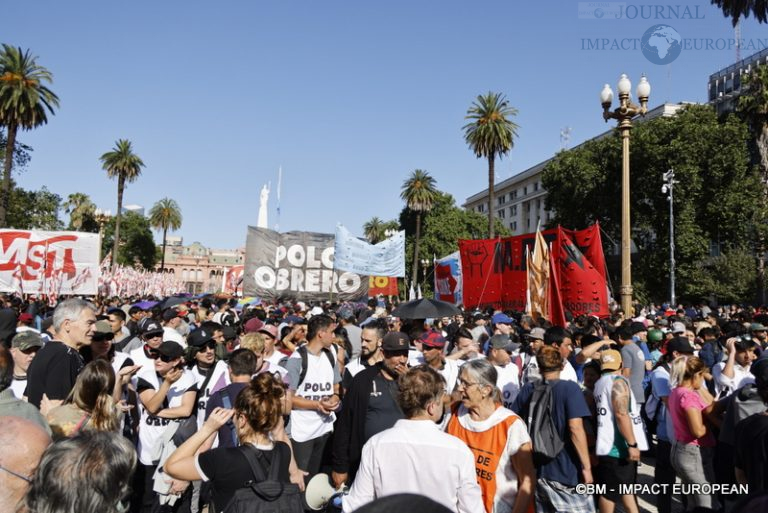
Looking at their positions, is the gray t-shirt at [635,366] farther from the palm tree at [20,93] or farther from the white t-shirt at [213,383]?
the palm tree at [20,93]

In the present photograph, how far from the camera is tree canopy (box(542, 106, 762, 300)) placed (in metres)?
32.9

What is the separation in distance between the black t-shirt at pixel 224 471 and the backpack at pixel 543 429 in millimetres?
2017

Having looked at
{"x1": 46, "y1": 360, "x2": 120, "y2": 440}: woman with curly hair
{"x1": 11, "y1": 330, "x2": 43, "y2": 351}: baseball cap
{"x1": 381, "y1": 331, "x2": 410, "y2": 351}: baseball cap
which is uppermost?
{"x1": 381, "y1": 331, "x2": 410, "y2": 351}: baseball cap

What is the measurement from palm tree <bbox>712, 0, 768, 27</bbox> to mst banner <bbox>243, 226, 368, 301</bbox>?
57.7ft

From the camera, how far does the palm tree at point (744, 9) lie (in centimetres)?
2061

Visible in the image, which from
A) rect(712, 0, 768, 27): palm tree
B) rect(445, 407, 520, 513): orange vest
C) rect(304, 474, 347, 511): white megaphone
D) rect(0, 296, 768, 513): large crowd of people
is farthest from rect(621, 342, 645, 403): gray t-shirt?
rect(712, 0, 768, 27): palm tree

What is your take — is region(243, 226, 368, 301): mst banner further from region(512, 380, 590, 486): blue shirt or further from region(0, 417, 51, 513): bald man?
region(0, 417, 51, 513): bald man

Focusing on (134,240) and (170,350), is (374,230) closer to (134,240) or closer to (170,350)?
(134,240)

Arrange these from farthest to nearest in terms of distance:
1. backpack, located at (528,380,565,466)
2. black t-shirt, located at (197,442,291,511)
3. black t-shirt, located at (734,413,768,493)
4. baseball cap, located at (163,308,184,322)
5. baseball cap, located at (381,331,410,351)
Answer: baseball cap, located at (163,308,184,322) → baseball cap, located at (381,331,410,351) → backpack, located at (528,380,565,466) → black t-shirt, located at (734,413,768,493) → black t-shirt, located at (197,442,291,511)

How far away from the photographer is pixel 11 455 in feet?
6.76

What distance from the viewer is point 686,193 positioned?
33844 mm

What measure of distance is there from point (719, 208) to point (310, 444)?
34.6 metres

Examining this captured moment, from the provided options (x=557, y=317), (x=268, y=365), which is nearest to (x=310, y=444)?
(x=268, y=365)

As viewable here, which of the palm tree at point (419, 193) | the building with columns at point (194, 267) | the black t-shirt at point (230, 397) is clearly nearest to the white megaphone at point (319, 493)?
the black t-shirt at point (230, 397)
